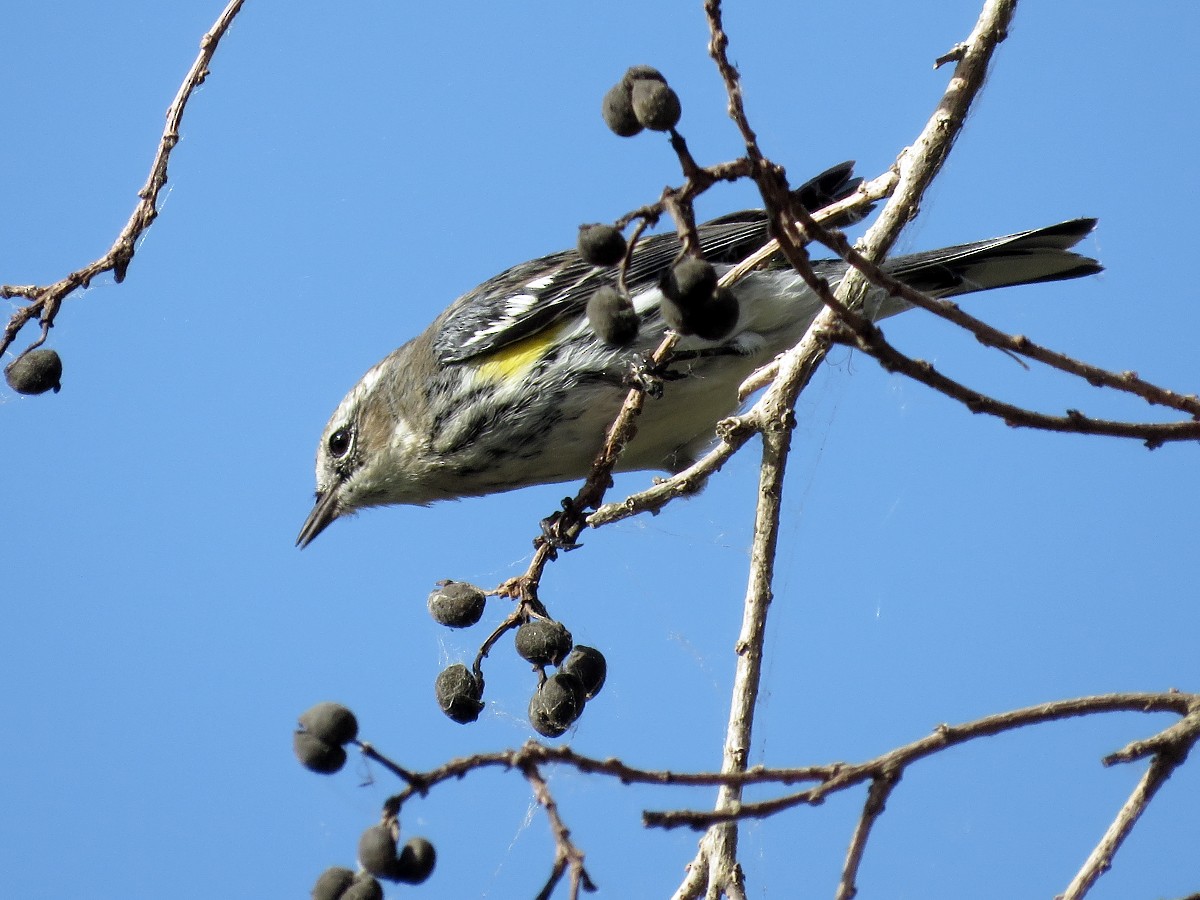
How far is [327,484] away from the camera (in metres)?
5.82

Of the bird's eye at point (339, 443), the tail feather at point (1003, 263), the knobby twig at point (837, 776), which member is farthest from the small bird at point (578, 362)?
the knobby twig at point (837, 776)

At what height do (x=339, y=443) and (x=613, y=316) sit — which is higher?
(x=339, y=443)

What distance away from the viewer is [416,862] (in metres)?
2.15

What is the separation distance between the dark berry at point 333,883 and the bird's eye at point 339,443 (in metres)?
3.65

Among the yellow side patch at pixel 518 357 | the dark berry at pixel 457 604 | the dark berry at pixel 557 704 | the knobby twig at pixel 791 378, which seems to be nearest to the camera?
the knobby twig at pixel 791 378

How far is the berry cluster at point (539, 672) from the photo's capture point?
328cm

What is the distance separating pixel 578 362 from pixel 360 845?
9.59 ft

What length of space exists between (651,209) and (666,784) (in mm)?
896

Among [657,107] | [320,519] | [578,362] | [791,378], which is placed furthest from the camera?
[320,519]

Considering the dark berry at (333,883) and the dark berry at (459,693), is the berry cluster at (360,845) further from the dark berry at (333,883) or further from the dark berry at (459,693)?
the dark berry at (459,693)

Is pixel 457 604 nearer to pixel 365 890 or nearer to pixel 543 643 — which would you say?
pixel 543 643

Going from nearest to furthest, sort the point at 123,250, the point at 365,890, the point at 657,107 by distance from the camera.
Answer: the point at 657,107, the point at 365,890, the point at 123,250

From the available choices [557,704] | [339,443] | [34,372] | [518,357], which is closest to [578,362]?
[518,357]

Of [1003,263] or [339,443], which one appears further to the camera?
[339,443]
